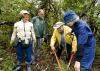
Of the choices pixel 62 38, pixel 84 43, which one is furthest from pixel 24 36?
pixel 84 43

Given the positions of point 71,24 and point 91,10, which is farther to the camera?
point 91,10

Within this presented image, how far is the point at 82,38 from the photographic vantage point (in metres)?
6.94

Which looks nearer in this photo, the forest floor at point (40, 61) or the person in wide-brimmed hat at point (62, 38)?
the person in wide-brimmed hat at point (62, 38)

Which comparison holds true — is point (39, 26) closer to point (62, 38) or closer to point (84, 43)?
point (62, 38)

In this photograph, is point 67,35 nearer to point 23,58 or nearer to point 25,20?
point 25,20

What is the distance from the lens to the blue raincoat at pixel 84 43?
6973mm

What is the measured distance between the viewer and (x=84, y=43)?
7012 millimetres

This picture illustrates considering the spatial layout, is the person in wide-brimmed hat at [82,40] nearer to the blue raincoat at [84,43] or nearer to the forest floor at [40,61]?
the blue raincoat at [84,43]

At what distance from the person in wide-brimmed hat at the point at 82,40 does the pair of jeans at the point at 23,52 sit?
12.1 feet

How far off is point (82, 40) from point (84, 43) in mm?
114

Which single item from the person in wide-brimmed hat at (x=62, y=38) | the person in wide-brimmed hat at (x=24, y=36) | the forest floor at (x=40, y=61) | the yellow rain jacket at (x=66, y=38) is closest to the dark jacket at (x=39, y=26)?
the forest floor at (x=40, y=61)

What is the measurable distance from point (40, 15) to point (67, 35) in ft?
8.22

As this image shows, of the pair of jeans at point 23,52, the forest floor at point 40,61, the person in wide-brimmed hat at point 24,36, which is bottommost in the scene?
the forest floor at point 40,61

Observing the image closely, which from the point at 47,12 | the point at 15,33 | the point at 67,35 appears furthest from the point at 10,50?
the point at 67,35
